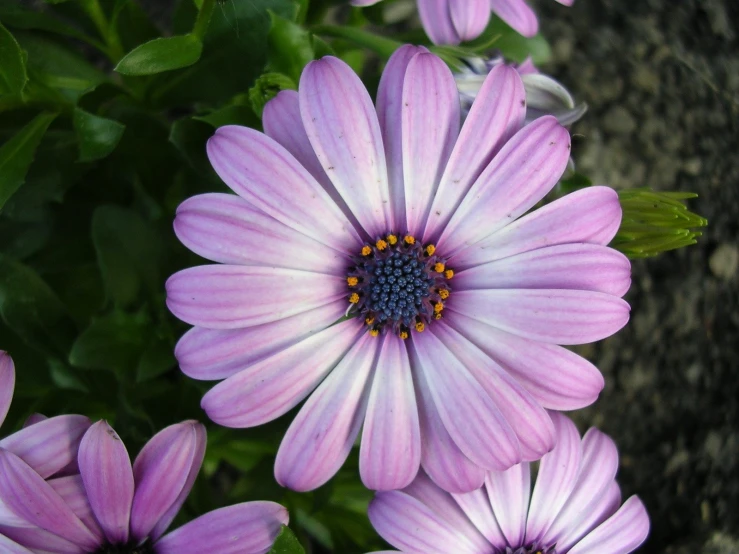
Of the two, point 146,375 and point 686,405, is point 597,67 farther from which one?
point 146,375

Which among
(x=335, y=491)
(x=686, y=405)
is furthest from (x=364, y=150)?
(x=686, y=405)

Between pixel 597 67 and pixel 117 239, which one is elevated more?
pixel 597 67

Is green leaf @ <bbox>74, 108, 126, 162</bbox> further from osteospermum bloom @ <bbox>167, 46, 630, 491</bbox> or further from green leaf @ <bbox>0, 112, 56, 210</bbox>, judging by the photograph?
osteospermum bloom @ <bbox>167, 46, 630, 491</bbox>

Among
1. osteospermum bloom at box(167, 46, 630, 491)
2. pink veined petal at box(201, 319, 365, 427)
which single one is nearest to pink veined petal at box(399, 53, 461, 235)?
osteospermum bloom at box(167, 46, 630, 491)

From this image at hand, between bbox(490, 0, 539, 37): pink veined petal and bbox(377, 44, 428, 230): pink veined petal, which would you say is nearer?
bbox(377, 44, 428, 230): pink veined petal

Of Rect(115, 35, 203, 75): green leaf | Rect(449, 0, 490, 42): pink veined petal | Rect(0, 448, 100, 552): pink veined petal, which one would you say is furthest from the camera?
Rect(449, 0, 490, 42): pink veined petal

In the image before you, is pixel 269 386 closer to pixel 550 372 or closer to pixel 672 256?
pixel 550 372
